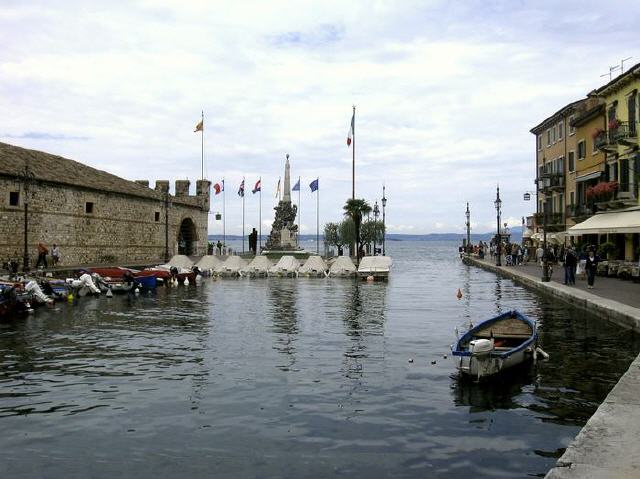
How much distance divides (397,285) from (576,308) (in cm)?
1616

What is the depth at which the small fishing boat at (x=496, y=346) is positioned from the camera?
41.7 feet

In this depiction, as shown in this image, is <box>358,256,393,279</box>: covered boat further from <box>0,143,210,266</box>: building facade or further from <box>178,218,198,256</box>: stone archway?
<box>178,218,198,256</box>: stone archway

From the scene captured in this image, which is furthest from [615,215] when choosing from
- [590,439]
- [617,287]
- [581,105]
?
[590,439]

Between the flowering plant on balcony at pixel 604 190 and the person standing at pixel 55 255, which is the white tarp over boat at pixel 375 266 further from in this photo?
the person standing at pixel 55 255

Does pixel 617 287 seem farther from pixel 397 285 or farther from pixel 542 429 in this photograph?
pixel 542 429

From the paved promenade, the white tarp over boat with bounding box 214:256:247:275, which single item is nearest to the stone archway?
the white tarp over boat with bounding box 214:256:247:275

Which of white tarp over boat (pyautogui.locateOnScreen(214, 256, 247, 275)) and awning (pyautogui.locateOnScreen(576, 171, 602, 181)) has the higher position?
awning (pyautogui.locateOnScreen(576, 171, 602, 181))

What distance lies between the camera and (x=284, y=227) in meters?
69.3

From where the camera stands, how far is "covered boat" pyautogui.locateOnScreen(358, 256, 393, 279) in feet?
138

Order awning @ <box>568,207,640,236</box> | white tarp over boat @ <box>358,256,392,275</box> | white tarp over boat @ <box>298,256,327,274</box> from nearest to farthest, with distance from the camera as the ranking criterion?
1. awning @ <box>568,207,640,236</box>
2. white tarp over boat @ <box>358,256,392,275</box>
3. white tarp over boat @ <box>298,256,327,274</box>

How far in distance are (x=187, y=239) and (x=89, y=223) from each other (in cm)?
1816

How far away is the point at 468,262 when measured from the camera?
71188 millimetres

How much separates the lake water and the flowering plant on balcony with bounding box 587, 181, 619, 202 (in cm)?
1709

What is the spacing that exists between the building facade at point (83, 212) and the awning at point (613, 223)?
3067 centimetres
